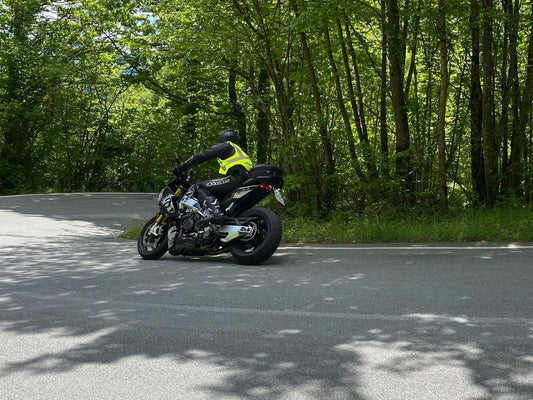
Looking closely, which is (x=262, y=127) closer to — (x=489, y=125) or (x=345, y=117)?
(x=345, y=117)

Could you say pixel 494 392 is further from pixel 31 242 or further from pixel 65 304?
pixel 31 242

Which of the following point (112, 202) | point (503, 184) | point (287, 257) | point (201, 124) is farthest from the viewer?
point (201, 124)

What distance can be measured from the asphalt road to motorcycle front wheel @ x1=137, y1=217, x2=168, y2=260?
0.26 metres

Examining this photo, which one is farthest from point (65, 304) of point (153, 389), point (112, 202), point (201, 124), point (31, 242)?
point (201, 124)

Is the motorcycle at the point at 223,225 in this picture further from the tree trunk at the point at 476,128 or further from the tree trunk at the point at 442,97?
the tree trunk at the point at 476,128

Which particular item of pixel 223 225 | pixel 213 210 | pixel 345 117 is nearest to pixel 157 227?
pixel 213 210

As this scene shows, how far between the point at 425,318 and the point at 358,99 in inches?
449

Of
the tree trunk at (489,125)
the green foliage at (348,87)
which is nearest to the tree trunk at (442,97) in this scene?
the green foliage at (348,87)

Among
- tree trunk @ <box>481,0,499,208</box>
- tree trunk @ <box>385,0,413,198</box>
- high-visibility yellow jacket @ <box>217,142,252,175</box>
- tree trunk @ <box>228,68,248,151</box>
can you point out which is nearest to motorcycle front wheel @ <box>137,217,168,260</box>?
high-visibility yellow jacket @ <box>217,142,252,175</box>

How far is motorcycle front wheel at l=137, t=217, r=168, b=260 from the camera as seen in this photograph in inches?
394

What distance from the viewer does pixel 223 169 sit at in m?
9.37

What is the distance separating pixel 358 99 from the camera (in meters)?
16.5

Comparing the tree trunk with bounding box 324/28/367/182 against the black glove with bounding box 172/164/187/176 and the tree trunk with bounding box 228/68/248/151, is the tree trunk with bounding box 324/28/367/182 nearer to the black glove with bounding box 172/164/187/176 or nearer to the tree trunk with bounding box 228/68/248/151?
the black glove with bounding box 172/164/187/176

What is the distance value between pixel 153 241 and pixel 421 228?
4340mm
